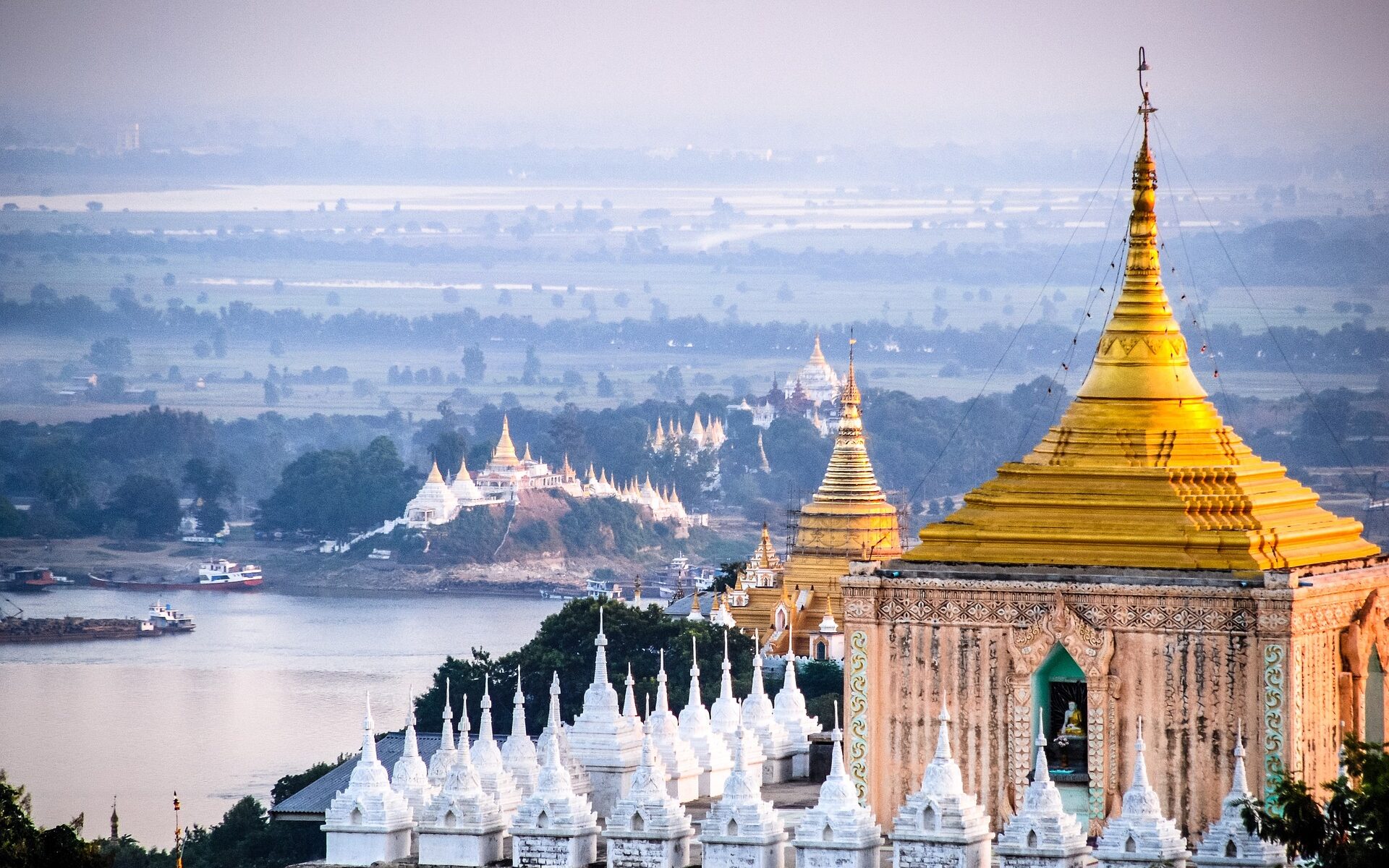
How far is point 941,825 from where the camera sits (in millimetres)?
30906

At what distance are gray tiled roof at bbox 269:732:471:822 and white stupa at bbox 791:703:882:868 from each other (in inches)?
654

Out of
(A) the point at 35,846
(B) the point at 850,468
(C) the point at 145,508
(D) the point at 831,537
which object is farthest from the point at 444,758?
(C) the point at 145,508

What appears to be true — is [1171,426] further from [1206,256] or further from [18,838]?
[1206,256]

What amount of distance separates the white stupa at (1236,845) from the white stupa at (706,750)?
7207 millimetres

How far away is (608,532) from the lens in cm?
13550

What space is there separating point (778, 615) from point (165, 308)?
10309 centimetres

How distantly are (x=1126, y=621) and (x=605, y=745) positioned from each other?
17.3 ft

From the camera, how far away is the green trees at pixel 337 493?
13462 cm

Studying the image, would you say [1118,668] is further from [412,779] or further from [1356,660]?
[412,779]

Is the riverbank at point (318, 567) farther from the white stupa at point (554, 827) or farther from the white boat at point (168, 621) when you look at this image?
the white stupa at point (554, 827)

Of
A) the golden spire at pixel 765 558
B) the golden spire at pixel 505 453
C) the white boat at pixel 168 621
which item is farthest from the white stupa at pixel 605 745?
the golden spire at pixel 505 453

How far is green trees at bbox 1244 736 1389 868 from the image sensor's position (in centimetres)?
2877

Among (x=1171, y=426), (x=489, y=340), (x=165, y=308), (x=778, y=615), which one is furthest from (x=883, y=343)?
(x=1171, y=426)

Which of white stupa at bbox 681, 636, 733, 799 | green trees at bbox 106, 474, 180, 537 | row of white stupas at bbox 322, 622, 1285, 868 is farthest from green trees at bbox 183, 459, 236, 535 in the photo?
white stupa at bbox 681, 636, 733, 799
